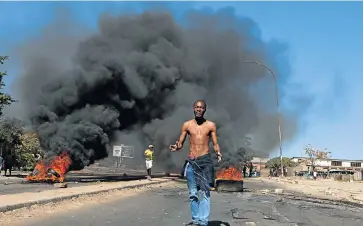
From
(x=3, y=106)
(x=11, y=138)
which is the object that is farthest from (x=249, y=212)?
(x=11, y=138)

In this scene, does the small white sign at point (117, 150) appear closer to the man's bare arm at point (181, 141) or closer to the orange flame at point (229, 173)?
the orange flame at point (229, 173)

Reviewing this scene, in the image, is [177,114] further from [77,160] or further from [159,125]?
[77,160]

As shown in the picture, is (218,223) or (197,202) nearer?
(197,202)

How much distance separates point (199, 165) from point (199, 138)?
0.39 metres

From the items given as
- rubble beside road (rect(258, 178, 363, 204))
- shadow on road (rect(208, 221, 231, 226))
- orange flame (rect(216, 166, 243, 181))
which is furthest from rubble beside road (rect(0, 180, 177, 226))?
rubble beside road (rect(258, 178, 363, 204))

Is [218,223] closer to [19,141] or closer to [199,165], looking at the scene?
[199,165]

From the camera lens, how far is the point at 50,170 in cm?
1923

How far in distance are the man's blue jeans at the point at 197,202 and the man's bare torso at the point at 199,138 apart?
0.23 metres

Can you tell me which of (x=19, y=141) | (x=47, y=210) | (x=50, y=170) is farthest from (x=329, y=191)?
(x=19, y=141)

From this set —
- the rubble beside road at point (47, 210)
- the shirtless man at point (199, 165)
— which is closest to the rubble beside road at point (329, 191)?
the rubble beside road at point (47, 210)

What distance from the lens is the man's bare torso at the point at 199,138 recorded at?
6.02 meters

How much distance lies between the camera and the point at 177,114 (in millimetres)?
32469

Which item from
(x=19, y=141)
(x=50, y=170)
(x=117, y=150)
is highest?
(x=19, y=141)

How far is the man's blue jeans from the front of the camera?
5.75 m
